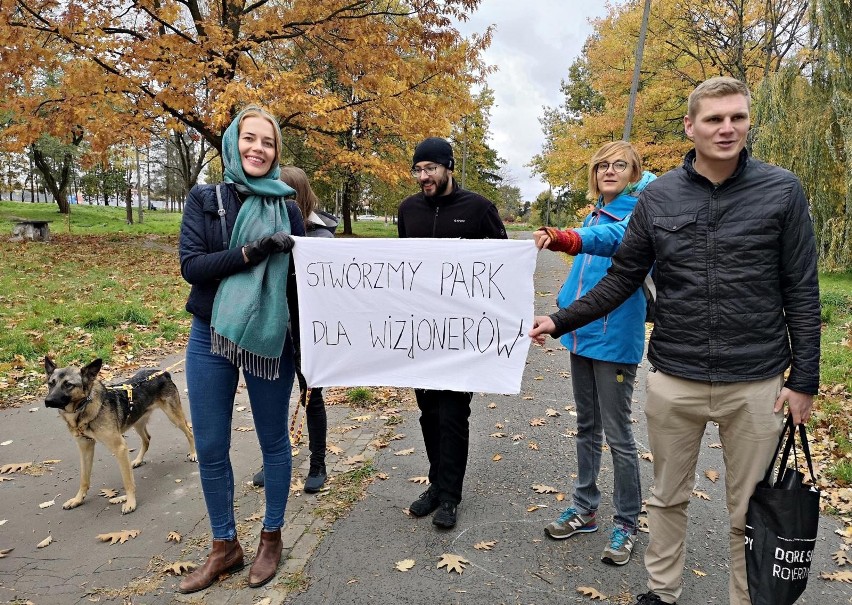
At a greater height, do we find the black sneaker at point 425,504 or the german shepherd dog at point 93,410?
the german shepherd dog at point 93,410

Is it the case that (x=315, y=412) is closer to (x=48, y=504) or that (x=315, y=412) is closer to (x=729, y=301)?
(x=48, y=504)

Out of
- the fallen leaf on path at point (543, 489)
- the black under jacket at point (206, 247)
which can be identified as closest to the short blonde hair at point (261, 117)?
the black under jacket at point (206, 247)

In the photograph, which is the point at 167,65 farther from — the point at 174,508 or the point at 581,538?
the point at 581,538

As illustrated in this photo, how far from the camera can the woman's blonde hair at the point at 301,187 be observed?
12.4 feet

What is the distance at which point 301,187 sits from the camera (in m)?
3.80

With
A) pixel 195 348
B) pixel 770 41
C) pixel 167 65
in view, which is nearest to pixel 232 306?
pixel 195 348

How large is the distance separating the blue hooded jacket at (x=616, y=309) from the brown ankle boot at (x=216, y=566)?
229 centimetres

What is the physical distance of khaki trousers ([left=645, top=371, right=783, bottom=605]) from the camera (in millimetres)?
2377

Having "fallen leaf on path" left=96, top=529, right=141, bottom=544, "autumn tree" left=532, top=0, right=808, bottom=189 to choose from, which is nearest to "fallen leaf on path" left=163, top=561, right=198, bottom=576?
"fallen leaf on path" left=96, top=529, right=141, bottom=544

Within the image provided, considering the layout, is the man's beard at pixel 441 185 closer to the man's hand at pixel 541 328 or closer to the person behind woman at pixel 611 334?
the person behind woman at pixel 611 334

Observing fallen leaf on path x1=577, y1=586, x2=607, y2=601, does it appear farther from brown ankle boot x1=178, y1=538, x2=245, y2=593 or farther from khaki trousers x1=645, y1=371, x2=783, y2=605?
brown ankle boot x1=178, y1=538, x2=245, y2=593

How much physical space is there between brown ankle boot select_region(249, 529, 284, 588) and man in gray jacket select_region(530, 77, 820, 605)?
2.15m


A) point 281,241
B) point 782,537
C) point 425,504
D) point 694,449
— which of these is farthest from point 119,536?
point 782,537

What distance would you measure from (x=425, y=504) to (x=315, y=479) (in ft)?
2.99
